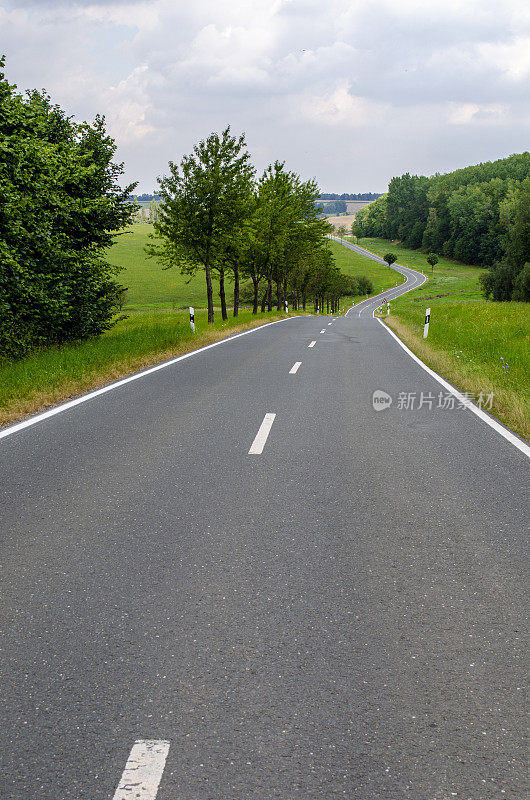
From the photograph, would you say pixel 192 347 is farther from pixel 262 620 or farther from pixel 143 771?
pixel 143 771

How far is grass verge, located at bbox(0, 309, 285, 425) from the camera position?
8.86 m

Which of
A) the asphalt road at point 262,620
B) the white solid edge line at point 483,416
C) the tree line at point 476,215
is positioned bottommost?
the white solid edge line at point 483,416

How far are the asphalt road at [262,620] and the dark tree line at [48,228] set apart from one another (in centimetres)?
652

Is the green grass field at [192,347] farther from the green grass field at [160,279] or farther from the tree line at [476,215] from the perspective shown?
the tree line at [476,215]

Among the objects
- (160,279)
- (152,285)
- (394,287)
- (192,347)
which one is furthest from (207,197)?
(394,287)

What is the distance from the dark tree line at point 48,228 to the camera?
443 inches

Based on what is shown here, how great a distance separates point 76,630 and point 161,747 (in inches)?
40.0

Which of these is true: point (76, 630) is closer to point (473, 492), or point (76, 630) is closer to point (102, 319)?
point (473, 492)

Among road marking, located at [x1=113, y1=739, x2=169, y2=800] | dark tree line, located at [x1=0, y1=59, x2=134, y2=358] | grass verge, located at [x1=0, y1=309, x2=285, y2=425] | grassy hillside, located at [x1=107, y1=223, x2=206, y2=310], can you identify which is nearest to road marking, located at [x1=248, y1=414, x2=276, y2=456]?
grass verge, located at [x1=0, y1=309, x2=285, y2=425]

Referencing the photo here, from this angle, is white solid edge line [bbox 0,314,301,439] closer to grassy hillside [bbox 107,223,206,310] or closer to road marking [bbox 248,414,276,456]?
road marking [bbox 248,414,276,456]

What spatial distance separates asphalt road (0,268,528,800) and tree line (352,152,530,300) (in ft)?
228

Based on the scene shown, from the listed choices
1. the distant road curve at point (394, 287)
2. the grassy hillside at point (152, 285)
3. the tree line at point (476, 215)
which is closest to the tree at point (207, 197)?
the grassy hillside at point (152, 285)

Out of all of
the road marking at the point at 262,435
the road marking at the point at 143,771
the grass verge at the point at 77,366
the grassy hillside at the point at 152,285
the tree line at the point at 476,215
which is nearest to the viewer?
the road marking at the point at 143,771

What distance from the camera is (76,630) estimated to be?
3.07m
